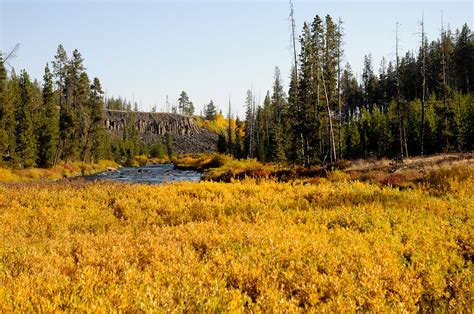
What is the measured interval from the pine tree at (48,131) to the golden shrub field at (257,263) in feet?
139

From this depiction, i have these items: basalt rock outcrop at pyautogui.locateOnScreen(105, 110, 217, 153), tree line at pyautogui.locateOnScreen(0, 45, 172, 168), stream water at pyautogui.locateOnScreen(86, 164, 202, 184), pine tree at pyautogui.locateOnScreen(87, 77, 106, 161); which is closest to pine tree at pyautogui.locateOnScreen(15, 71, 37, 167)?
tree line at pyautogui.locateOnScreen(0, 45, 172, 168)

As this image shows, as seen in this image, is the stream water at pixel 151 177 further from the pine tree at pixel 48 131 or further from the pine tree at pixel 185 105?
the pine tree at pixel 185 105

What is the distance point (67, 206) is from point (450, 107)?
164 ft

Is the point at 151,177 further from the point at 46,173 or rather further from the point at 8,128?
the point at 8,128

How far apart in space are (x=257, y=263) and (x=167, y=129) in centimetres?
14228

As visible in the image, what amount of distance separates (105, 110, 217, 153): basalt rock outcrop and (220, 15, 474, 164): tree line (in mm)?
42424

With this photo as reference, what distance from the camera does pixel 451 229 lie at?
6.62 metres

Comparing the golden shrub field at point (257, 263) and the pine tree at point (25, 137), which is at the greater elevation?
the pine tree at point (25, 137)

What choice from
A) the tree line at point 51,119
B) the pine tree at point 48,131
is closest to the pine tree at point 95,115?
the tree line at point 51,119

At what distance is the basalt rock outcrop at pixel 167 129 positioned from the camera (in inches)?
5108

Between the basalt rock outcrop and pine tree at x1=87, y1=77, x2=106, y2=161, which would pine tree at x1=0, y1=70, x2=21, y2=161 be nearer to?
pine tree at x1=87, y1=77, x2=106, y2=161

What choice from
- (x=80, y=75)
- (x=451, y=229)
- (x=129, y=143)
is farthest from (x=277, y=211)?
(x=129, y=143)

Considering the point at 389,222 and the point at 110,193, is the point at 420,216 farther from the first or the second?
the point at 110,193

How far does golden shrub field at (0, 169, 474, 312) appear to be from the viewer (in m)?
3.85
